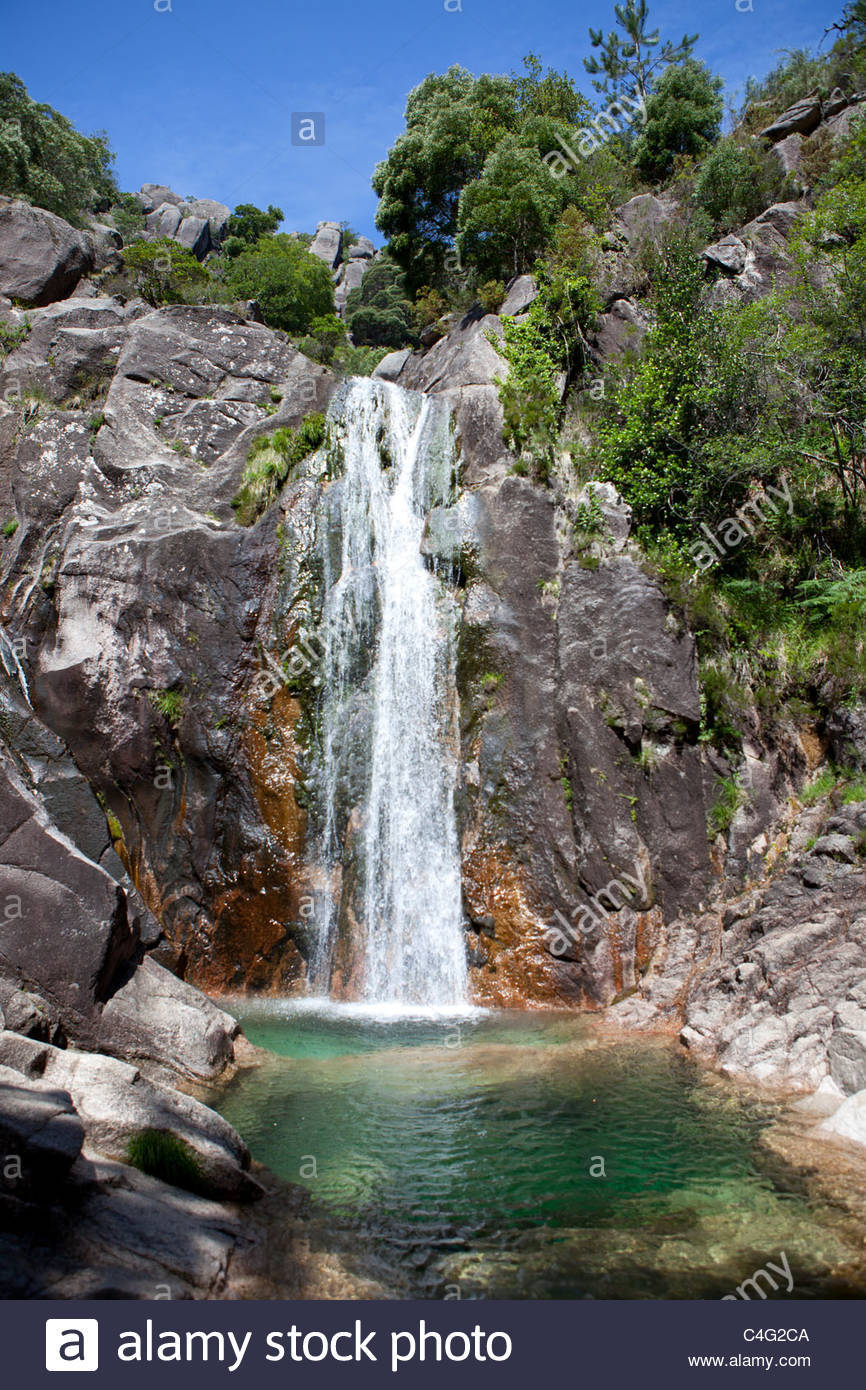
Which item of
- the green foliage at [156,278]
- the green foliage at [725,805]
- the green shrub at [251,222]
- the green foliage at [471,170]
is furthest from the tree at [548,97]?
the green shrub at [251,222]

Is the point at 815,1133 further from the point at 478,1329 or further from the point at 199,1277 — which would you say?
the point at 199,1277

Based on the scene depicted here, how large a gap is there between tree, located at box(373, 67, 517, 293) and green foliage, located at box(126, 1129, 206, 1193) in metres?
28.7

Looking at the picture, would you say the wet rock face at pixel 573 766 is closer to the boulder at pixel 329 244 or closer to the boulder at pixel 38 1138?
the boulder at pixel 38 1138

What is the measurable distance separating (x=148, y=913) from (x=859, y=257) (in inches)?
594

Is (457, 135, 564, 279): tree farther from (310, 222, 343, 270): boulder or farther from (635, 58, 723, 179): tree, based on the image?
(310, 222, 343, 270): boulder

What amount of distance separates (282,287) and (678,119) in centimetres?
1893

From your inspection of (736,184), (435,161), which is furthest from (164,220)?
(736,184)

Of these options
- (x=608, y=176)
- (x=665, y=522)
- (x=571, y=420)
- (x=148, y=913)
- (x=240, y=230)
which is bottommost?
(x=148, y=913)

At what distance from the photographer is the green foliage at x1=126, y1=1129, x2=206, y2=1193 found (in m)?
5.74

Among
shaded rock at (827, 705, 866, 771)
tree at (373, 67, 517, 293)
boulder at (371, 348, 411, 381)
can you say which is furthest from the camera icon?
boulder at (371, 348, 411, 381)

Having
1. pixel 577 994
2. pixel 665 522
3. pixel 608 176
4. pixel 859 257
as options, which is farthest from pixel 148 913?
pixel 608 176

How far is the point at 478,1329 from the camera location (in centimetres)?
433

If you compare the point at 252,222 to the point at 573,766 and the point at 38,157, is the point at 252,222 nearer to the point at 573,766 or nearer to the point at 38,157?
the point at 38,157

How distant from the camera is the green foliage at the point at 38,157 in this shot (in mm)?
29219
